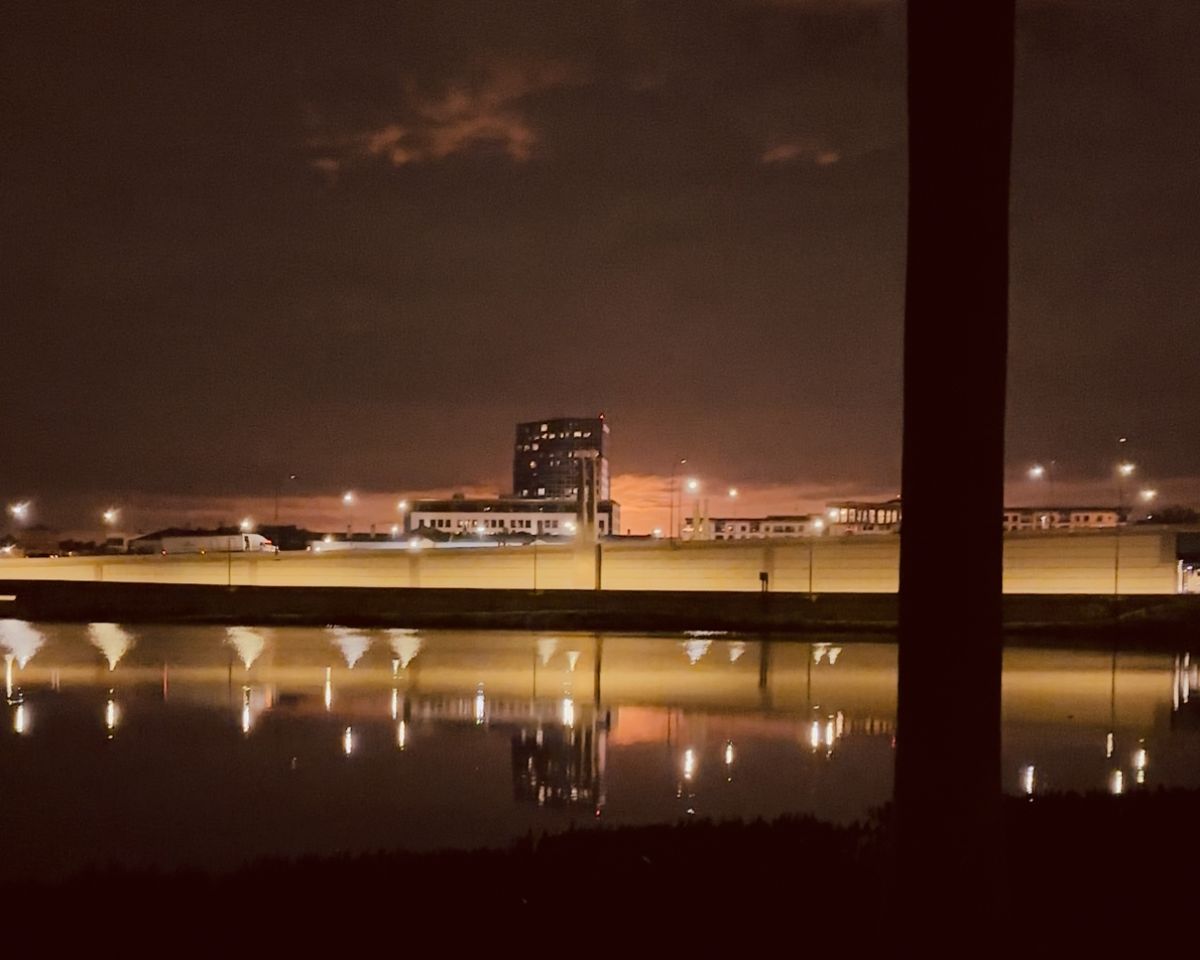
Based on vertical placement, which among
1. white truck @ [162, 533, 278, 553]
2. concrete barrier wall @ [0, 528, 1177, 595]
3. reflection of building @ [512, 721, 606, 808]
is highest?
white truck @ [162, 533, 278, 553]

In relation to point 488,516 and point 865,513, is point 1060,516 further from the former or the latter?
point 488,516

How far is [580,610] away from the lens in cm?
5041

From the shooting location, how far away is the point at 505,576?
7112 cm

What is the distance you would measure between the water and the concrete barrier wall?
1173 inches

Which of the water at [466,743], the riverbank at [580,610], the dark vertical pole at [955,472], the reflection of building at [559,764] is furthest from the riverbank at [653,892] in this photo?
the riverbank at [580,610]

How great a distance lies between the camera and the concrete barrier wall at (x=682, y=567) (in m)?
63.8

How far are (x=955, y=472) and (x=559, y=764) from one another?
12410mm

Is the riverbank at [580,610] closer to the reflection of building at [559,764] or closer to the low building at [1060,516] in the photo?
the reflection of building at [559,764]

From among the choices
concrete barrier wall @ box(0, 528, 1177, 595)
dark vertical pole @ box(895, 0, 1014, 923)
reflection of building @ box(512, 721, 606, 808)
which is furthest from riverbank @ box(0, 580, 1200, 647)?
dark vertical pole @ box(895, 0, 1014, 923)

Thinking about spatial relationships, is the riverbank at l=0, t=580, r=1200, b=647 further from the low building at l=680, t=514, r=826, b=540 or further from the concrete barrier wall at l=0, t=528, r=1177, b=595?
the low building at l=680, t=514, r=826, b=540

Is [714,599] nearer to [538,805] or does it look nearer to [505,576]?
[505,576]

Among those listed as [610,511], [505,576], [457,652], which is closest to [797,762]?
[457,652]

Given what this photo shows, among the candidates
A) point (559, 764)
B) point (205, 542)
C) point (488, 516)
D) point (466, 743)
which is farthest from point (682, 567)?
point (488, 516)

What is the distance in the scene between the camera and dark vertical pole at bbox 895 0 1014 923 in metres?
6.29
